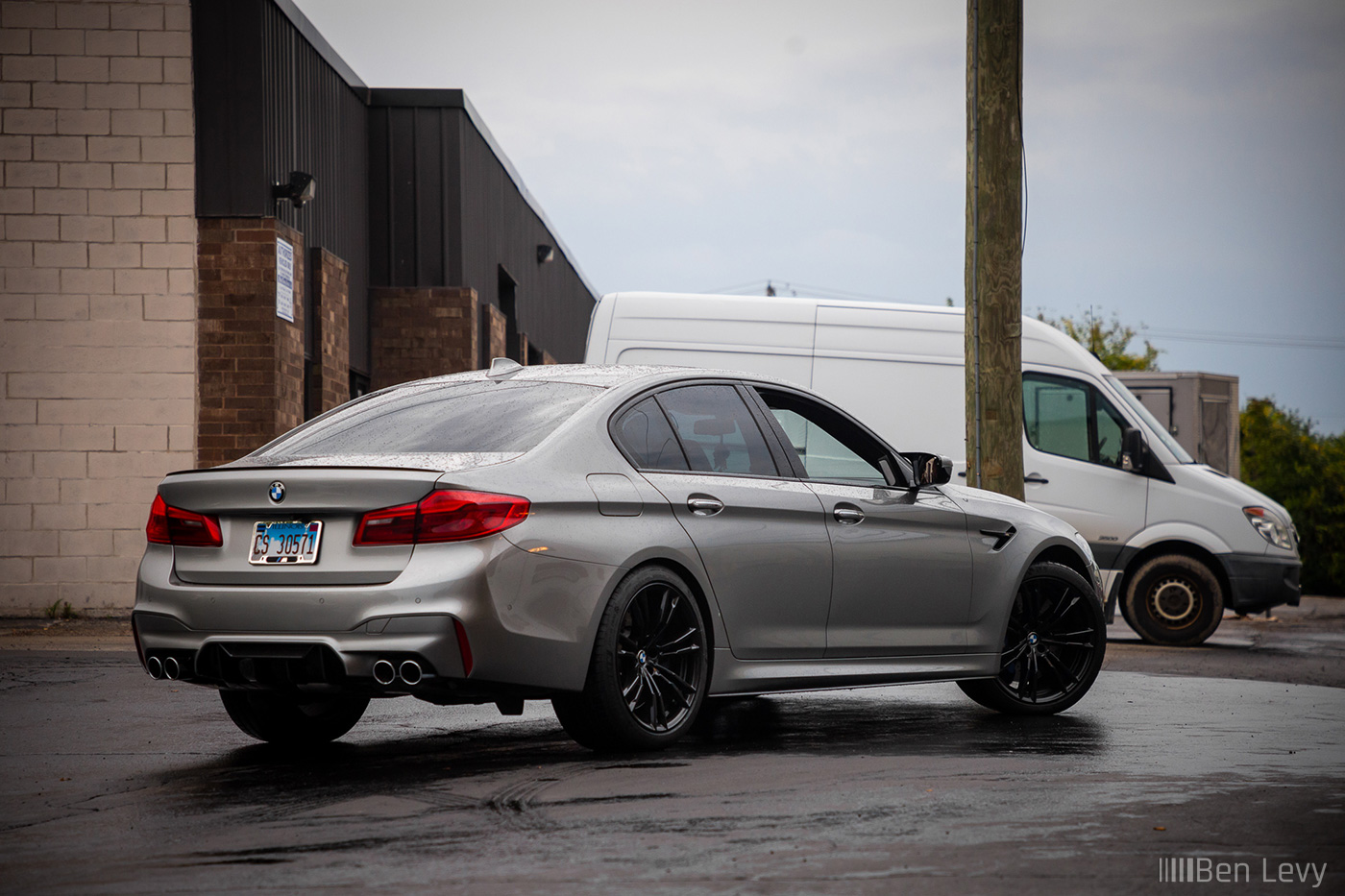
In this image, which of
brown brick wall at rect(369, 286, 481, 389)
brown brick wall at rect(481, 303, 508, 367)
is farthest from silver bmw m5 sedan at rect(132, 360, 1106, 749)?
brown brick wall at rect(481, 303, 508, 367)

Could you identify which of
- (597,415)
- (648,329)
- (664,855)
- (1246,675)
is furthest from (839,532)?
(648,329)

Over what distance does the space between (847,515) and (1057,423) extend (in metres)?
7.46

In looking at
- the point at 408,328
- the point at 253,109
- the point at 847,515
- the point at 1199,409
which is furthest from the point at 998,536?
the point at 408,328

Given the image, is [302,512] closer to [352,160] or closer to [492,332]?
[352,160]

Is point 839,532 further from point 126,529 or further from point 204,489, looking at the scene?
point 126,529

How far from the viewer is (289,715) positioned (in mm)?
6699

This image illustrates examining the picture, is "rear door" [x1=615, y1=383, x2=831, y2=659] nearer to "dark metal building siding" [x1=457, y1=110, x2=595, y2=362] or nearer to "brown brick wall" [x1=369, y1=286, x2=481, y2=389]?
"brown brick wall" [x1=369, y1=286, x2=481, y2=389]

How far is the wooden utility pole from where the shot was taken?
1070 cm

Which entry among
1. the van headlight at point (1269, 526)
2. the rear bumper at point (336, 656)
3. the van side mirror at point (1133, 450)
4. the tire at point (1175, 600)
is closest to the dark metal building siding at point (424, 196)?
the van side mirror at point (1133, 450)

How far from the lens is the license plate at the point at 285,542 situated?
5.68 metres

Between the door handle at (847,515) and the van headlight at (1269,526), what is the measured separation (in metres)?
8.13

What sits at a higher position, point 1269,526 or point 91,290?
point 91,290

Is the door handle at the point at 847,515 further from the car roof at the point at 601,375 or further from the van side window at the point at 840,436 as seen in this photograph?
the car roof at the point at 601,375

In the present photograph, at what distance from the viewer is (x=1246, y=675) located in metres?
11.1
